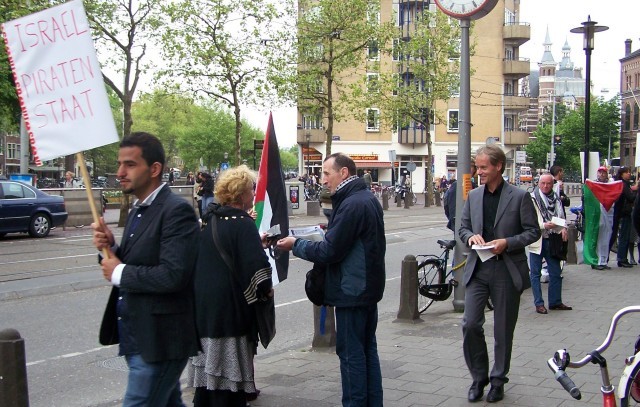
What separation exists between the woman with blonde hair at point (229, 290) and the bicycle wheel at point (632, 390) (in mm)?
2174

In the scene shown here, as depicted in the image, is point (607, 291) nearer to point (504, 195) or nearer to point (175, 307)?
point (504, 195)

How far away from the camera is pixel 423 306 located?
31.1ft

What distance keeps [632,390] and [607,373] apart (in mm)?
551

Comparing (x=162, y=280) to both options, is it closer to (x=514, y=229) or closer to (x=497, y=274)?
(x=497, y=274)

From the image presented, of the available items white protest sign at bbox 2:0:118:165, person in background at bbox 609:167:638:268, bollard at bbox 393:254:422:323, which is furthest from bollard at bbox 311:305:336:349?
person in background at bbox 609:167:638:268

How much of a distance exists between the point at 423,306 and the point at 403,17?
56.5 meters

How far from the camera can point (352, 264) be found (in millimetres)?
4633

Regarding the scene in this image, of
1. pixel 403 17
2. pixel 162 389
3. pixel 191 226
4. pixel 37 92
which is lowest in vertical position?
pixel 162 389

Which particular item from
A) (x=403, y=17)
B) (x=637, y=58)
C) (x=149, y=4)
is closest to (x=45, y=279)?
(x=149, y=4)

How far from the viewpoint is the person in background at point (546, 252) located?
29.9 ft

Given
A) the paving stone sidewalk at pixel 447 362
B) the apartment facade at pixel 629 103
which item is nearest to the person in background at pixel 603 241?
the paving stone sidewalk at pixel 447 362

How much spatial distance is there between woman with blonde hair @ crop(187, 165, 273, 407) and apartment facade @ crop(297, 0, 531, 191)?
56.6 meters

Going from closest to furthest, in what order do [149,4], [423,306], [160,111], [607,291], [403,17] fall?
1. [423,306]
2. [607,291]
3. [149,4]
4. [403,17]
5. [160,111]

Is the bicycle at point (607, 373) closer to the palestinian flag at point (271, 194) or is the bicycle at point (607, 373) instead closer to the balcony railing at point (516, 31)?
the palestinian flag at point (271, 194)
